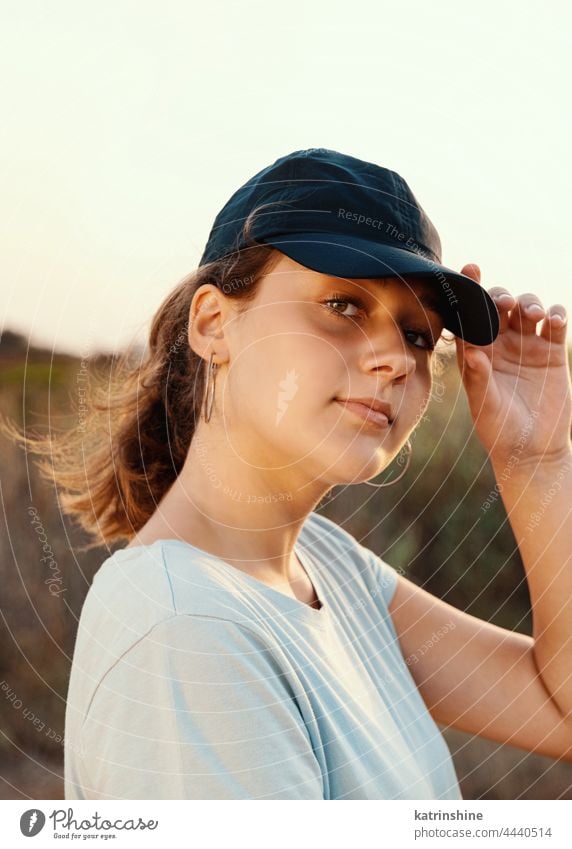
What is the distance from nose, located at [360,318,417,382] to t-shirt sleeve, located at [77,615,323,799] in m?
0.25

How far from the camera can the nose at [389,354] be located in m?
0.78

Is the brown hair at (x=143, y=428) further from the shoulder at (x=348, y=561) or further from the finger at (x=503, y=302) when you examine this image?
the finger at (x=503, y=302)

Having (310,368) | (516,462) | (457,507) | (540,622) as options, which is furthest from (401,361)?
(457,507)

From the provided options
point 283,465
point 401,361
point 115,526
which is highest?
point 401,361

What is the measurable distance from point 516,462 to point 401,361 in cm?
26

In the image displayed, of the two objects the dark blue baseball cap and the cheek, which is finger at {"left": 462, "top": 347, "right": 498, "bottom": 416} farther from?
the cheek

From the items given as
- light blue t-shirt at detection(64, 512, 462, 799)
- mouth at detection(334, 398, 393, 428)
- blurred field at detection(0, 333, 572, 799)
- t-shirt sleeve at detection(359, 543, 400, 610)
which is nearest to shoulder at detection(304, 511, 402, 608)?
t-shirt sleeve at detection(359, 543, 400, 610)

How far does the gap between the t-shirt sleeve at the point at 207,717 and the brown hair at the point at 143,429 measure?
0.28 meters

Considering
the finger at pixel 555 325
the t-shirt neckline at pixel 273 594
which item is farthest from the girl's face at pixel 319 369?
the finger at pixel 555 325

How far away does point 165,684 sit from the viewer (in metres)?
0.64

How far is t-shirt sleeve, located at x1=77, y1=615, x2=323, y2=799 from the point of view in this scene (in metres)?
0.64

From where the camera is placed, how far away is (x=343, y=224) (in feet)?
2.49

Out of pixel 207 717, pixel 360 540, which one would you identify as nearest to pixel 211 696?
pixel 207 717
